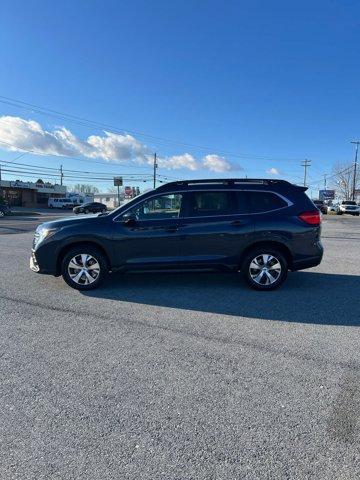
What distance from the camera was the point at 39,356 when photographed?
387 centimetres

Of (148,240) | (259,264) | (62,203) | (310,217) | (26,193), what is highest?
(26,193)

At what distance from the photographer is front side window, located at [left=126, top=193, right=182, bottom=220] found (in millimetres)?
6355

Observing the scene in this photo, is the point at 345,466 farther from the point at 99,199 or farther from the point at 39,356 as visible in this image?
the point at 99,199

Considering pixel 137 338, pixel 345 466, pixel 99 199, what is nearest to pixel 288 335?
pixel 137 338

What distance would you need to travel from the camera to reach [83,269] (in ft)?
20.8

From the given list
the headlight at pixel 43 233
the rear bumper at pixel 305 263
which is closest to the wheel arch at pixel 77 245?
the headlight at pixel 43 233

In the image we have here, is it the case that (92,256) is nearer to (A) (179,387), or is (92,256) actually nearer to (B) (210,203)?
(B) (210,203)

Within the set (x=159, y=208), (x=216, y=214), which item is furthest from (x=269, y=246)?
(x=159, y=208)

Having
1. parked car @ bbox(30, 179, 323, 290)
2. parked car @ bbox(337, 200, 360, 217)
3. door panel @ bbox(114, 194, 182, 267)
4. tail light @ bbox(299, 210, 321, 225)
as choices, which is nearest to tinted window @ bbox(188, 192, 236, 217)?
parked car @ bbox(30, 179, 323, 290)

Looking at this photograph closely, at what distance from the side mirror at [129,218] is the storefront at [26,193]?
6556 cm

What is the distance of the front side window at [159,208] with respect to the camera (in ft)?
20.9

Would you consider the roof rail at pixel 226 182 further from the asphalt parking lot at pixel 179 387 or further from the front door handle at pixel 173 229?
the asphalt parking lot at pixel 179 387

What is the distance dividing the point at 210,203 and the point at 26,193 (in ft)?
236

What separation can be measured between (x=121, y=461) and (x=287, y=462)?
107 cm
